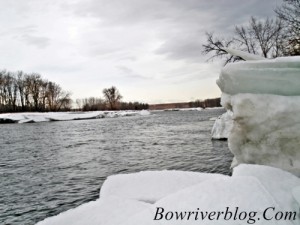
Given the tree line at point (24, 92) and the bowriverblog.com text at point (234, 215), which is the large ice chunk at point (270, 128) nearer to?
the bowriverblog.com text at point (234, 215)

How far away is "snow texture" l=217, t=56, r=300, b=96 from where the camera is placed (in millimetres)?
4961

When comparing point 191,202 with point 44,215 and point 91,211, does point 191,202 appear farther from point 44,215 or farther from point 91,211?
point 44,215

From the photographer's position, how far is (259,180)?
3.58m

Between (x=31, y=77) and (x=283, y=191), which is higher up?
(x=31, y=77)

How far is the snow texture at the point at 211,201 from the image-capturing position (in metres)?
3.18

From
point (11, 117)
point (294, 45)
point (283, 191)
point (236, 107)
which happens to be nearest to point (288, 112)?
point (236, 107)

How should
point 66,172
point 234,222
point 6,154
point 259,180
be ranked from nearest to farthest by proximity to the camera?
point 234,222
point 259,180
point 66,172
point 6,154

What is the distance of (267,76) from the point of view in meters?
5.05

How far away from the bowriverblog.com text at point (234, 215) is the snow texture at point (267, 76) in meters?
2.60

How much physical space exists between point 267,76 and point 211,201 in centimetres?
288

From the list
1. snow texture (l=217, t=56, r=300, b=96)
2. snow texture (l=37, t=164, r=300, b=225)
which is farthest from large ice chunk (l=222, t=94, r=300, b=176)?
snow texture (l=37, t=164, r=300, b=225)

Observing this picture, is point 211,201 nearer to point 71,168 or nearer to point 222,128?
point 71,168

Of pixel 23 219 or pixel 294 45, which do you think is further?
pixel 294 45

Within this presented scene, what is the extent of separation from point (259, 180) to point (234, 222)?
0.86m
